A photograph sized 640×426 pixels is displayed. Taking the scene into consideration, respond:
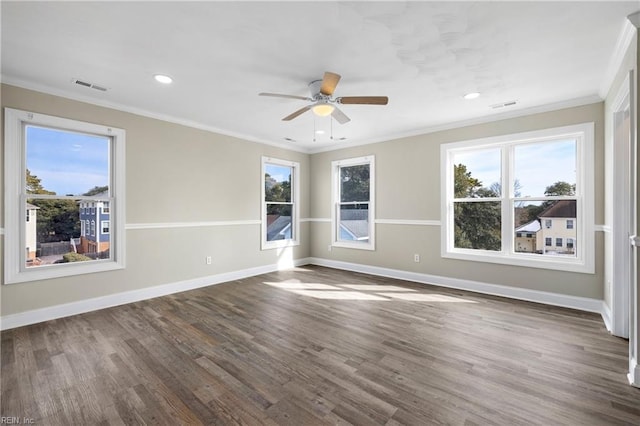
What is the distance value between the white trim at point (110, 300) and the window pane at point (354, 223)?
6.82 feet

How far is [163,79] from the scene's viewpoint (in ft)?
9.75

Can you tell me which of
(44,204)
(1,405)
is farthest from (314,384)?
(44,204)

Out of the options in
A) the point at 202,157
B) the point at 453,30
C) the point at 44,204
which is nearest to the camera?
the point at 453,30

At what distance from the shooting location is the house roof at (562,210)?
144 inches

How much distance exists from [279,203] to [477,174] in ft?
12.0

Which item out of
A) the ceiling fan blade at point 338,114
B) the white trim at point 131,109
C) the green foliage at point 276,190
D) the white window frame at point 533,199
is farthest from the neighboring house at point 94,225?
the white window frame at point 533,199

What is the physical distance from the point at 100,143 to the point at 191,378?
3.24 metres

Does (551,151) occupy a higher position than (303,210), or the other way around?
(551,151)

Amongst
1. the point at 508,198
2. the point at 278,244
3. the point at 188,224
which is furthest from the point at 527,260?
the point at 188,224

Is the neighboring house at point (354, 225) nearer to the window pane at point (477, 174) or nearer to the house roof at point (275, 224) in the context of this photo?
the house roof at point (275, 224)

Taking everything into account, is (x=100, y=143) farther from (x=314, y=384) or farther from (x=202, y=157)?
(x=314, y=384)

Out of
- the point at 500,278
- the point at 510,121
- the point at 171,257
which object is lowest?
the point at 500,278

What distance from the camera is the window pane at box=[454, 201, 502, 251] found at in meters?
4.21

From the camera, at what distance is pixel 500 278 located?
406 centimetres
